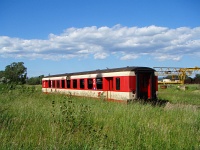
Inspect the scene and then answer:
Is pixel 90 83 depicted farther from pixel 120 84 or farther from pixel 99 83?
pixel 120 84

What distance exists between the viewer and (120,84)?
16.0m

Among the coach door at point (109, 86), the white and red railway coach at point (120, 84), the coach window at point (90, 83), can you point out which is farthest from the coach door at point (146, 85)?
the coach window at point (90, 83)

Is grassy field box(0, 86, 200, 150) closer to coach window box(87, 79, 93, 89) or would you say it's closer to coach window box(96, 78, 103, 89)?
coach window box(96, 78, 103, 89)

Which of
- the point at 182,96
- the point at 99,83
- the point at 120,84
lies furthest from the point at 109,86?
the point at 182,96

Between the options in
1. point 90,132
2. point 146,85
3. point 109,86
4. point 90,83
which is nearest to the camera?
point 90,132

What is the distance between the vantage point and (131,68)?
50.8 feet

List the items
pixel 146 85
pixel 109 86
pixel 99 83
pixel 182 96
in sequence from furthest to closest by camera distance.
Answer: pixel 182 96 → pixel 99 83 → pixel 109 86 → pixel 146 85

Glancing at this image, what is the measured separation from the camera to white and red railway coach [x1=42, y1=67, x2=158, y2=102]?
50.6 feet

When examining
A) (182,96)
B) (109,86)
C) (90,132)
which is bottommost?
(182,96)

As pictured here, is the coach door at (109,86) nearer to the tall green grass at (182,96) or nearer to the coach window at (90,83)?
the coach window at (90,83)

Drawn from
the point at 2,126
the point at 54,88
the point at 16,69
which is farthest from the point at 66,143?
the point at 16,69

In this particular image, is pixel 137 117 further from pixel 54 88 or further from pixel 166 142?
pixel 54 88

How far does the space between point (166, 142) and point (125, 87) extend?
1000cm

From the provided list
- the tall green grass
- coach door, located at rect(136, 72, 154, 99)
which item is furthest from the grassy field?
the tall green grass
